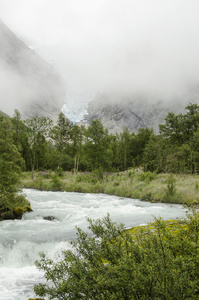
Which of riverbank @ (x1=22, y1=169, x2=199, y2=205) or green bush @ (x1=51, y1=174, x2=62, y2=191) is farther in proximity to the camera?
green bush @ (x1=51, y1=174, x2=62, y2=191)

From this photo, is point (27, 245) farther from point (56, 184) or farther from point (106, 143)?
point (106, 143)

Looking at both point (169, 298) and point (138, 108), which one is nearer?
point (169, 298)

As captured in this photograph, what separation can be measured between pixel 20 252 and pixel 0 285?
2035mm

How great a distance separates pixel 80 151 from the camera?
4481cm

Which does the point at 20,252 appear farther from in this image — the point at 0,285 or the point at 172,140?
the point at 172,140

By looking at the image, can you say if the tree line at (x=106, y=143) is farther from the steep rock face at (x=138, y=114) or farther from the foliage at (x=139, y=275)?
the steep rock face at (x=138, y=114)

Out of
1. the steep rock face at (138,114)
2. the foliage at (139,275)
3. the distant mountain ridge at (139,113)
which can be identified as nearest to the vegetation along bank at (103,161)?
the foliage at (139,275)

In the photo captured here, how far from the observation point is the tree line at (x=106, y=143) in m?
32.2

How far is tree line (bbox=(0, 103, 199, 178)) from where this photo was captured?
106 feet

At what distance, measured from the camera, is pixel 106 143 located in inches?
1527

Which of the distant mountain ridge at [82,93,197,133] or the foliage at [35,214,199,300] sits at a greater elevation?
the distant mountain ridge at [82,93,197,133]

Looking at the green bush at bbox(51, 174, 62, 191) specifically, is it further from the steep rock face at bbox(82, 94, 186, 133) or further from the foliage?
the steep rock face at bbox(82, 94, 186, 133)

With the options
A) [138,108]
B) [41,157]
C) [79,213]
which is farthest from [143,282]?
[138,108]

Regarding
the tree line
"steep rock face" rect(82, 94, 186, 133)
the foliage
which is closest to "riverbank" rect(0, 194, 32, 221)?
the tree line
